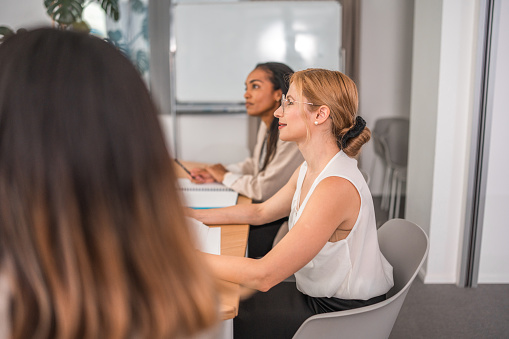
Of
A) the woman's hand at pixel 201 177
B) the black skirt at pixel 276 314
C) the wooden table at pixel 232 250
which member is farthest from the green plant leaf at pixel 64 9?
the black skirt at pixel 276 314

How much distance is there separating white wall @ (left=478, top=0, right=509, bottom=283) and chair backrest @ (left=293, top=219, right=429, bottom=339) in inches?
48.5

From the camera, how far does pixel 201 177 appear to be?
2.40 metres

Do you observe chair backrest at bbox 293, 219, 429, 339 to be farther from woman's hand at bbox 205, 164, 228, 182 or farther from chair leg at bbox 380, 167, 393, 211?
chair leg at bbox 380, 167, 393, 211

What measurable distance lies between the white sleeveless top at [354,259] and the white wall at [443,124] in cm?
135

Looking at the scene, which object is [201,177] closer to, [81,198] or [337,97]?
[337,97]

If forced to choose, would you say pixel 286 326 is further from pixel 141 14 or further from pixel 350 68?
pixel 141 14

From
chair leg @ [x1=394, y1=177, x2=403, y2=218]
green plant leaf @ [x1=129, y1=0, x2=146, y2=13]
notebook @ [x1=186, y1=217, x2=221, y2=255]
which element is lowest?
chair leg @ [x1=394, y1=177, x2=403, y2=218]

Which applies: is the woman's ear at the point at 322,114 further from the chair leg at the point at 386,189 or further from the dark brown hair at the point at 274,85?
the chair leg at the point at 386,189

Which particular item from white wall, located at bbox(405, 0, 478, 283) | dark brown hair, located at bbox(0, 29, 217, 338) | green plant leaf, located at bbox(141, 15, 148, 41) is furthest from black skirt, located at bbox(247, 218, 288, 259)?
green plant leaf, located at bbox(141, 15, 148, 41)

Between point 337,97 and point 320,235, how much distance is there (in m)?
0.43

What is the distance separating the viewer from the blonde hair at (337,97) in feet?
4.54

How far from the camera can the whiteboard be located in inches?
144

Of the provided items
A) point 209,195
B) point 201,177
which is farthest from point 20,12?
point 209,195

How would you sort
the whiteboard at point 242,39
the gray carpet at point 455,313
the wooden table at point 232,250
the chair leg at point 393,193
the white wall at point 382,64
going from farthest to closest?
1. the whiteboard at point 242,39
2. the white wall at point 382,64
3. the chair leg at point 393,193
4. the gray carpet at point 455,313
5. the wooden table at point 232,250
